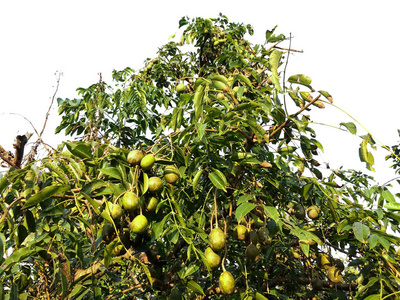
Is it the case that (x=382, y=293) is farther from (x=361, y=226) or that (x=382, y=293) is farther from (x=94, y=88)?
(x=94, y=88)

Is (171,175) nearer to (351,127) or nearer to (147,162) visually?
(147,162)

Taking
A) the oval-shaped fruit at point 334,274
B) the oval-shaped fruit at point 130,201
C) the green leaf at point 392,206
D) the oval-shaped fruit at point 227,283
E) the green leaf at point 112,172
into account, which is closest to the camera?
the oval-shaped fruit at point 130,201

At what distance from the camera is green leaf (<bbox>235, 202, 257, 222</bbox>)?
155 cm

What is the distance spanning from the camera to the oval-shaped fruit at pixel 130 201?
147 cm

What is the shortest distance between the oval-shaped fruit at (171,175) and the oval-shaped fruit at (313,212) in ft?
3.52

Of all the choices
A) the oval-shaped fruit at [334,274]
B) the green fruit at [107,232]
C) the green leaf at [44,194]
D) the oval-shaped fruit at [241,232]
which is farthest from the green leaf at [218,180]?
the oval-shaped fruit at [334,274]

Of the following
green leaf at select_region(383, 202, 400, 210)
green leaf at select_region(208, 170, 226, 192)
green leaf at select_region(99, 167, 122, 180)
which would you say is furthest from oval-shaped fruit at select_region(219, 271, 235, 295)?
green leaf at select_region(383, 202, 400, 210)

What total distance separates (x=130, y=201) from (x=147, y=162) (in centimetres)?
23

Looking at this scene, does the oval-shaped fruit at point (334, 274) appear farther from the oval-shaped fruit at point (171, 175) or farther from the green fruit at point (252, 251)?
the oval-shaped fruit at point (171, 175)

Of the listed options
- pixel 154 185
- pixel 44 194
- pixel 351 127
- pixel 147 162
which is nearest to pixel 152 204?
pixel 154 185

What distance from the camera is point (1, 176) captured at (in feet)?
4.72

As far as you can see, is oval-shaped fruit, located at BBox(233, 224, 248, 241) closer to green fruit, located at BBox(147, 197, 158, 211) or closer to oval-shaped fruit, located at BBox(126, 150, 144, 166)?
green fruit, located at BBox(147, 197, 158, 211)

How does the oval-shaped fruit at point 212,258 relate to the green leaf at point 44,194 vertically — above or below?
below

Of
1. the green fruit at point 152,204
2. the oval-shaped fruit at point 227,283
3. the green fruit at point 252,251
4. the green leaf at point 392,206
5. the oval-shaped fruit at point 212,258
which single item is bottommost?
the oval-shaped fruit at point 227,283
